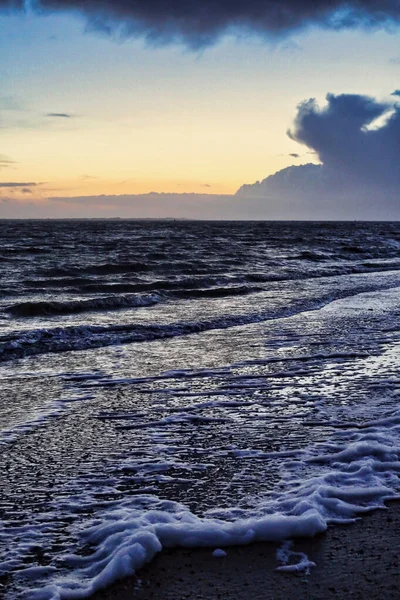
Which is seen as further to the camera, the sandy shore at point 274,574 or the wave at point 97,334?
the wave at point 97,334

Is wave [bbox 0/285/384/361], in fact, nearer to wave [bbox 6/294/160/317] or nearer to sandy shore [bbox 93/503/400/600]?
wave [bbox 6/294/160/317]

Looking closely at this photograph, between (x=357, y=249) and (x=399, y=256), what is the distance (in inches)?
127

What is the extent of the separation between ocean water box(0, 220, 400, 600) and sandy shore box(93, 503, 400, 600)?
0.11 m

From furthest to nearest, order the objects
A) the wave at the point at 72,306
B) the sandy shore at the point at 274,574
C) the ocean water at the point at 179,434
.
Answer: the wave at the point at 72,306 → the ocean water at the point at 179,434 → the sandy shore at the point at 274,574

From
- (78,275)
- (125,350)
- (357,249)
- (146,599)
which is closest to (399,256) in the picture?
(357,249)

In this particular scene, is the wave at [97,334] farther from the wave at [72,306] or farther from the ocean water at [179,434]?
the wave at [72,306]

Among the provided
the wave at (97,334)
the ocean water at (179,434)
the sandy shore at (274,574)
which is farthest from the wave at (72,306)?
the sandy shore at (274,574)

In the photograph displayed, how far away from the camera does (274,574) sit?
9.89 ft

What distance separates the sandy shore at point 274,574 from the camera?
282cm

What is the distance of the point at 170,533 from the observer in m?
3.37

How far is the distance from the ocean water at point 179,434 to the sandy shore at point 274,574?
0.11 m

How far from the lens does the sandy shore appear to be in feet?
9.27

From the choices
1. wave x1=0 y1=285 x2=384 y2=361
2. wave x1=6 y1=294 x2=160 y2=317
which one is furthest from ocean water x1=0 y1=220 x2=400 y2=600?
wave x1=6 y1=294 x2=160 y2=317

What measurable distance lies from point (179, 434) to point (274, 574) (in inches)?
89.1
